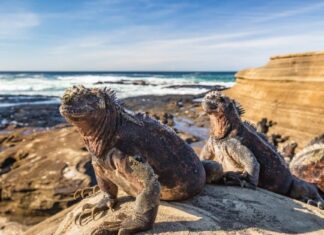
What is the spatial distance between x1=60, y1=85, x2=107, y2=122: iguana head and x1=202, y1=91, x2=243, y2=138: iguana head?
197 cm

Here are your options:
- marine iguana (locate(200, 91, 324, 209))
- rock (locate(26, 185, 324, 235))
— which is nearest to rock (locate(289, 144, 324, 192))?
marine iguana (locate(200, 91, 324, 209))

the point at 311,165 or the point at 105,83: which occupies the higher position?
the point at 311,165

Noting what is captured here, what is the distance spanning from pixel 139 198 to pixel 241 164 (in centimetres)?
202

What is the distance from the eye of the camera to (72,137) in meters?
11.5

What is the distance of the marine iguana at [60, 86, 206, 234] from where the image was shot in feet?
10.4

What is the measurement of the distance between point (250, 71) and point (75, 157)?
1257 cm

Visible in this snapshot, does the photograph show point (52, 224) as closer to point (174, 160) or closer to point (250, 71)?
point (174, 160)

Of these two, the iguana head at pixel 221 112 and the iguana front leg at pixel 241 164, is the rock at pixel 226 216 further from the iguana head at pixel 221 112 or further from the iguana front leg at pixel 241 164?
the iguana head at pixel 221 112

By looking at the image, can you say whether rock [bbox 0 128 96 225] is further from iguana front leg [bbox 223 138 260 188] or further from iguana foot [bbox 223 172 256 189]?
iguana foot [bbox 223 172 256 189]

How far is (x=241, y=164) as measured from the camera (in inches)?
193

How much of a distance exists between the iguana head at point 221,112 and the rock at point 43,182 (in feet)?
12.8

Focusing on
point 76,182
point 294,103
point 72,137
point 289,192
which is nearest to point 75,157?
point 76,182

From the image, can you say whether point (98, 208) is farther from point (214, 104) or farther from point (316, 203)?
point (316, 203)

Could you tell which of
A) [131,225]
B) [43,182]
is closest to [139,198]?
[131,225]
